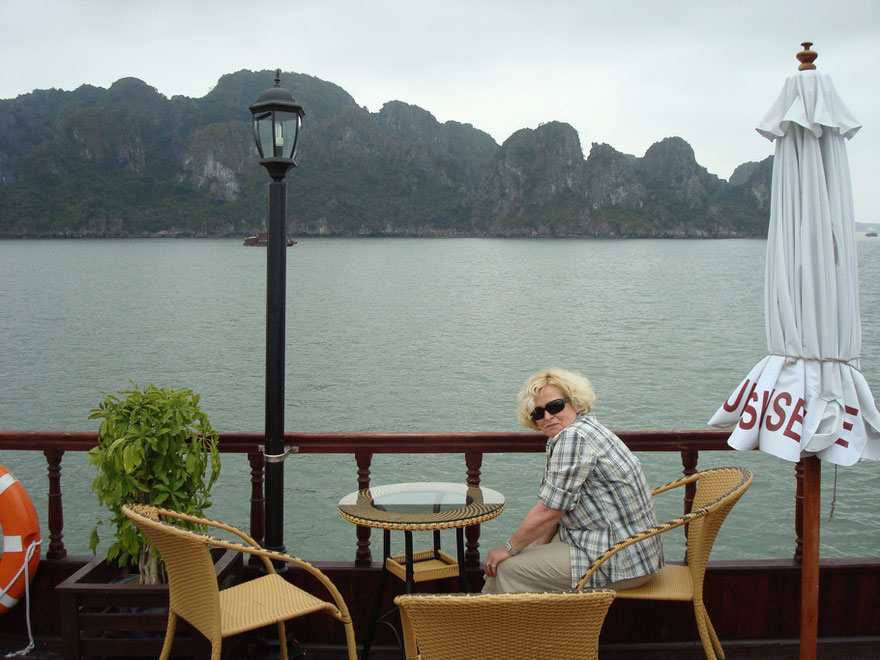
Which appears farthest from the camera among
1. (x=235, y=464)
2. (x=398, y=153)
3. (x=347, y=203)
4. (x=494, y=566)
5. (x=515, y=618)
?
(x=398, y=153)

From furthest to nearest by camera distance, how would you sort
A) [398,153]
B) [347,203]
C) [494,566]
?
[398,153] → [347,203] → [494,566]

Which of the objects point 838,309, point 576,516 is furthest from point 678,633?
point 838,309

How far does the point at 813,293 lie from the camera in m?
2.94

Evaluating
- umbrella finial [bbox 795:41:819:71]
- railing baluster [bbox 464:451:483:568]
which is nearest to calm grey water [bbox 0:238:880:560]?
railing baluster [bbox 464:451:483:568]

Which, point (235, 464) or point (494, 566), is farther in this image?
point (235, 464)

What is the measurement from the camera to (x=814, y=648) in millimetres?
3127

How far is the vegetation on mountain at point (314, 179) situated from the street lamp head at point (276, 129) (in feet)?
500

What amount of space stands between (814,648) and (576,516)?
1.07 metres

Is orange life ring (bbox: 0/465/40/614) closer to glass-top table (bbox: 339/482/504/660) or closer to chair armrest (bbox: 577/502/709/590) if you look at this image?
glass-top table (bbox: 339/482/504/660)

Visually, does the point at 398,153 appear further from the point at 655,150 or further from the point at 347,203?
the point at 655,150

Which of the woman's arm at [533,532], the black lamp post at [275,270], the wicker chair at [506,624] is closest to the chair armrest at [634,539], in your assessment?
the woman's arm at [533,532]

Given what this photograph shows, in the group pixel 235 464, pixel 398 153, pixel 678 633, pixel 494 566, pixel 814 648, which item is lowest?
pixel 235 464

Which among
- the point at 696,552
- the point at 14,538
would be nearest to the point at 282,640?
the point at 14,538

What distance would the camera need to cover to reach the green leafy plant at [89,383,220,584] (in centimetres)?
327
